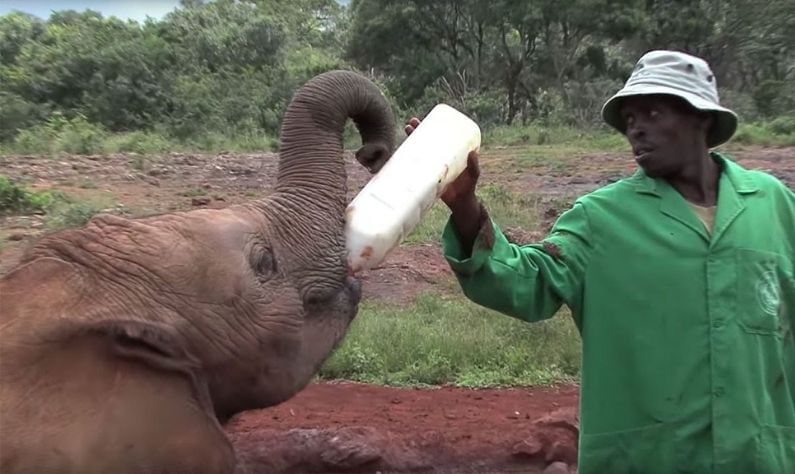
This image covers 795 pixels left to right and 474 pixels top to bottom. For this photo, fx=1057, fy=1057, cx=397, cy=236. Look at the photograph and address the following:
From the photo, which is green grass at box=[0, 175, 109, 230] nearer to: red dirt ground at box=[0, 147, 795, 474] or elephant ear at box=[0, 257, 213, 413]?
red dirt ground at box=[0, 147, 795, 474]

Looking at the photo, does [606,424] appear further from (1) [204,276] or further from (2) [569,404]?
(2) [569,404]

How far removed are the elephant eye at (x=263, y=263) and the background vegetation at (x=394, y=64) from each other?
15.4 metres

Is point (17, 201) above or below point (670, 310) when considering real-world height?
below

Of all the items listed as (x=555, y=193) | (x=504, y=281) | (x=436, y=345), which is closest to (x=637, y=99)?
(x=504, y=281)

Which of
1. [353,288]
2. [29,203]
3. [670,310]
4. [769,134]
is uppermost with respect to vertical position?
[670,310]

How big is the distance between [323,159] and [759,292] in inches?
48.6

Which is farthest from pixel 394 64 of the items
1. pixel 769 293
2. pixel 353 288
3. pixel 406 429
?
pixel 769 293

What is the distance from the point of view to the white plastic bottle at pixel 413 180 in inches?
105

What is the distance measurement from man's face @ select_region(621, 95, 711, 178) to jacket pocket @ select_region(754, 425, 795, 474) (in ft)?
2.18

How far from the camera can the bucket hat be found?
254 centimetres

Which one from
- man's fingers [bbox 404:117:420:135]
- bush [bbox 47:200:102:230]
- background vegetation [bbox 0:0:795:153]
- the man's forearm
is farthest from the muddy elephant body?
background vegetation [bbox 0:0:795:153]

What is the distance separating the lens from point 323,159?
301cm

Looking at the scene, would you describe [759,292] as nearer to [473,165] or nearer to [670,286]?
[670,286]

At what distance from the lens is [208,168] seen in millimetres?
16016
